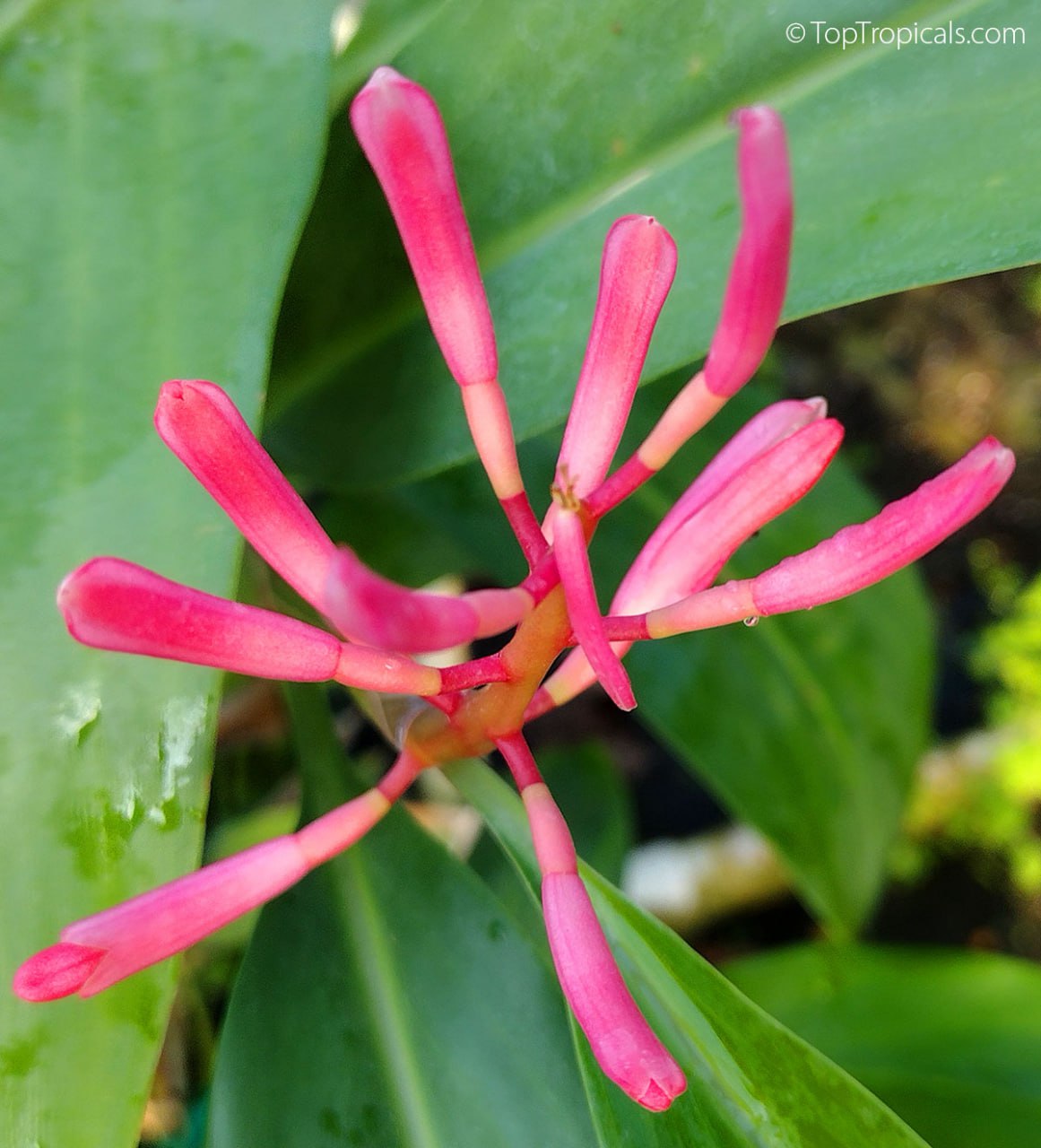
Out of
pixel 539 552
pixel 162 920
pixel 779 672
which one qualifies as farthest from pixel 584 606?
pixel 779 672

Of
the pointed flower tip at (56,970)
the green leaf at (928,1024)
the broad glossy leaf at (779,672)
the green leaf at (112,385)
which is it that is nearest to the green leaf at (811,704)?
the broad glossy leaf at (779,672)

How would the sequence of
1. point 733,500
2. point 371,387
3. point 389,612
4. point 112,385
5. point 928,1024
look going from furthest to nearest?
point 928,1024, point 371,387, point 112,385, point 733,500, point 389,612

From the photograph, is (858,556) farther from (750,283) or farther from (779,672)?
(779,672)

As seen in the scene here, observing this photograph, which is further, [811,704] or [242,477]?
[811,704]

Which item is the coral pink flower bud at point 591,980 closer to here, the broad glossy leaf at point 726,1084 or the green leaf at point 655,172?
the broad glossy leaf at point 726,1084

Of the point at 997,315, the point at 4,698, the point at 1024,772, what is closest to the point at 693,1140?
the point at 4,698

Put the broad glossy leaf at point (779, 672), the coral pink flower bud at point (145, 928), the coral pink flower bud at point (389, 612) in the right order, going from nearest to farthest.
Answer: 1. the coral pink flower bud at point (389, 612)
2. the coral pink flower bud at point (145, 928)
3. the broad glossy leaf at point (779, 672)

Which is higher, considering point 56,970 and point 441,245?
point 441,245
